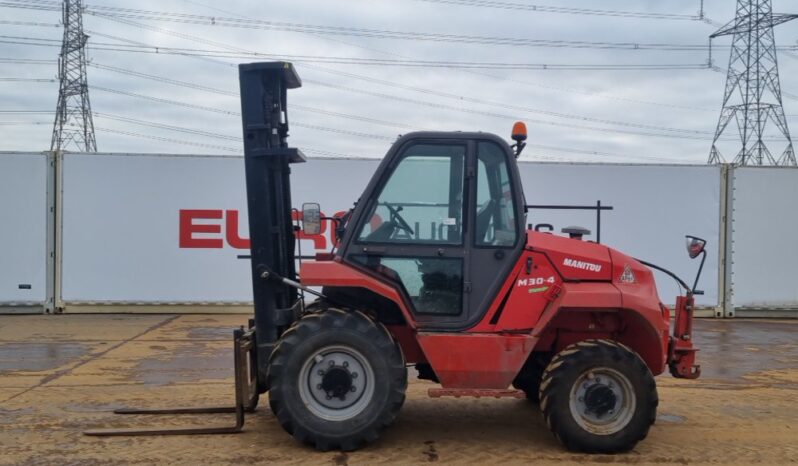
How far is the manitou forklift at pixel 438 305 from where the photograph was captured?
5316 mm

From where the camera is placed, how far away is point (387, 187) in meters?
5.51

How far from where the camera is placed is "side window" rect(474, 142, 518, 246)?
5516 millimetres

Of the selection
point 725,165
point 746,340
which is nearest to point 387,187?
point 746,340

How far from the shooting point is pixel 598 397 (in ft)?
17.6

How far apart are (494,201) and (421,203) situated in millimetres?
553

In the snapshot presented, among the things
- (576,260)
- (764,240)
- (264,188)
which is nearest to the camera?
(576,260)

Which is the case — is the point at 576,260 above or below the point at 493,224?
below

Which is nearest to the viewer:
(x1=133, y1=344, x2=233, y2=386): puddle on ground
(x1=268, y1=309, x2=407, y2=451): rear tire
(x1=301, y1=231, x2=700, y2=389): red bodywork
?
(x1=268, y1=309, x2=407, y2=451): rear tire

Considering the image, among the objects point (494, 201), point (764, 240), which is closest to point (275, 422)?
point (494, 201)

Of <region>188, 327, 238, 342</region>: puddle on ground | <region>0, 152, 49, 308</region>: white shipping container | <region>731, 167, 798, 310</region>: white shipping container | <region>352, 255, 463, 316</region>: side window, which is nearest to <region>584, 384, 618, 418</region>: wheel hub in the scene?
<region>352, 255, 463, 316</region>: side window

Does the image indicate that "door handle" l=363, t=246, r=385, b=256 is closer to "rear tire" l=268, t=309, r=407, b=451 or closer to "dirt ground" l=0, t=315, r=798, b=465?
"rear tire" l=268, t=309, r=407, b=451

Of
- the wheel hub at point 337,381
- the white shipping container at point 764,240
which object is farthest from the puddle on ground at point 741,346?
the wheel hub at point 337,381

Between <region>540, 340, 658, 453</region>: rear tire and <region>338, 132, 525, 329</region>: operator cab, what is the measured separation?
76 cm

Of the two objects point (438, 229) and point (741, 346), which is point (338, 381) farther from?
point (741, 346)
